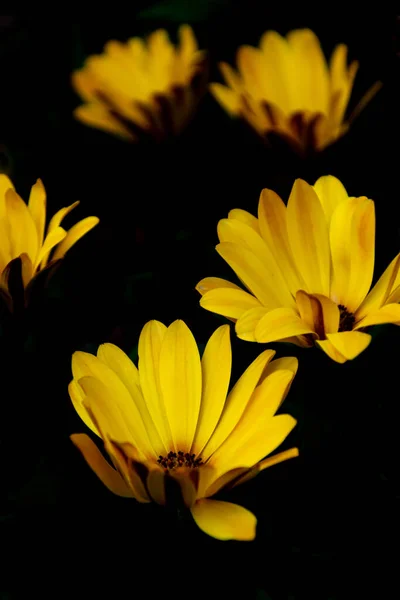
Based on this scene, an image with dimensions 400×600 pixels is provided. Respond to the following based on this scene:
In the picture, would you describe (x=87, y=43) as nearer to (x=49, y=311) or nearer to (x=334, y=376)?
(x=49, y=311)

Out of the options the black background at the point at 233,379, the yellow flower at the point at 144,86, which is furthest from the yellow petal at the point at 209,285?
the yellow flower at the point at 144,86

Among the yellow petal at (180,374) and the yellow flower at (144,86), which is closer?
the yellow petal at (180,374)

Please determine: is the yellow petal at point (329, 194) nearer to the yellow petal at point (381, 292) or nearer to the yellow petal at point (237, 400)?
the yellow petal at point (381, 292)

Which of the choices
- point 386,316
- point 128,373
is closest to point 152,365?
point 128,373

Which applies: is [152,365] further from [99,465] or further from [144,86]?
[144,86]

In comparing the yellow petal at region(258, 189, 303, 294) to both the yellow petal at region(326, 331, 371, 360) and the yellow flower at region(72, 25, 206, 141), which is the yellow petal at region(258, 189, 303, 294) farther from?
the yellow flower at region(72, 25, 206, 141)

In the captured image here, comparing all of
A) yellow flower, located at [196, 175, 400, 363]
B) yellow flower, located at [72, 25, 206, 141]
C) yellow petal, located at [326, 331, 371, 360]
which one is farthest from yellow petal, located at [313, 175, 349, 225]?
yellow flower, located at [72, 25, 206, 141]

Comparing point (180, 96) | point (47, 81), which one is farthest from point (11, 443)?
point (47, 81)
